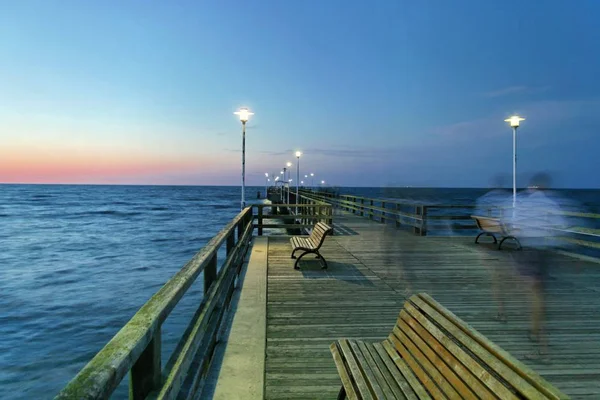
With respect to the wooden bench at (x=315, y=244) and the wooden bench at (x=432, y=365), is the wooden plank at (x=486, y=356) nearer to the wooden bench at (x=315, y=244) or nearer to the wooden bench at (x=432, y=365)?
the wooden bench at (x=432, y=365)

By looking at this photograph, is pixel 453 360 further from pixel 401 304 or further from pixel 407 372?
pixel 401 304

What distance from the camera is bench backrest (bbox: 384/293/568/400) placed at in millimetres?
1354

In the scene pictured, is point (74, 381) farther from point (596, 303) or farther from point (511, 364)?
point (596, 303)

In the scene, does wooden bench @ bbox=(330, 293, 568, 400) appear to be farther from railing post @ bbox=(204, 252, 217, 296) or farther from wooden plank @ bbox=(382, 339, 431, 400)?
railing post @ bbox=(204, 252, 217, 296)

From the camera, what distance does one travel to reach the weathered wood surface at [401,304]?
316 cm

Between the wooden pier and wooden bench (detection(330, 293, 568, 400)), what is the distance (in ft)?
2.08

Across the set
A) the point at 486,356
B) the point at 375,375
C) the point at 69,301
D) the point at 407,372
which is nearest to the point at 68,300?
the point at 69,301

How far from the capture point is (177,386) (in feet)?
6.75

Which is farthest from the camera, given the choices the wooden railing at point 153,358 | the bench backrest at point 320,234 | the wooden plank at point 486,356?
the bench backrest at point 320,234

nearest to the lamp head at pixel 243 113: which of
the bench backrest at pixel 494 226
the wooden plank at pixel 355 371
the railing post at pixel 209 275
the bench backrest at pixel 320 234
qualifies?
the bench backrest at pixel 320 234

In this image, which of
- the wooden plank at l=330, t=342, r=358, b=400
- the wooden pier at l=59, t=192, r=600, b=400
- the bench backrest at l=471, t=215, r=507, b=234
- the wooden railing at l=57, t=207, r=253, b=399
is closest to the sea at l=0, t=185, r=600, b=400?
the wooden pier at l=59, t=192, r=600, b=400

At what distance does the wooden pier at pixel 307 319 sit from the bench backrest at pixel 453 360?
850 mm

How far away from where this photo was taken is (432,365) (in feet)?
6.52

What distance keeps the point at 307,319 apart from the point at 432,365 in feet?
8.17
